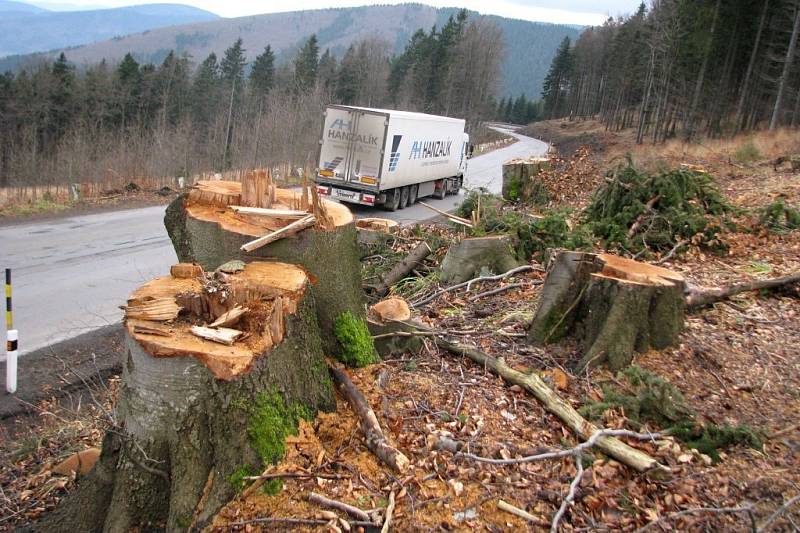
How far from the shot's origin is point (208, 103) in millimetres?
72438

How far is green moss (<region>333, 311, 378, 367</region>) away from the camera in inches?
183

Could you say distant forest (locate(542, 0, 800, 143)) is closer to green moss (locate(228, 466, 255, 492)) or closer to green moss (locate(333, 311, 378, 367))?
green moss (locate(333, 311, 378, 367))

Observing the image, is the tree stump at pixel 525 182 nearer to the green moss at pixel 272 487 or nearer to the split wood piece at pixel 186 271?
the split wood piece at pixel 186 271

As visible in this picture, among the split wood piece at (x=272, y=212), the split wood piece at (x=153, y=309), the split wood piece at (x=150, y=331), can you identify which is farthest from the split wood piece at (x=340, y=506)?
the split wood piece at (x=272, y=212)

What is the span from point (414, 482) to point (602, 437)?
139cm

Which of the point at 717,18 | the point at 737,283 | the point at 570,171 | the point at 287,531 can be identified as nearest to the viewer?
the point at 287,531

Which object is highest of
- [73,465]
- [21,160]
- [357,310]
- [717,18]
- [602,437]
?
[717,18]

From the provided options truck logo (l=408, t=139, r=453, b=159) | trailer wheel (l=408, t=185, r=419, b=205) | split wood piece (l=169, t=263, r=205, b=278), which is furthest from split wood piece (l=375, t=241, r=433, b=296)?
trailer wheel (l=408, t=185, r=419, b=205)

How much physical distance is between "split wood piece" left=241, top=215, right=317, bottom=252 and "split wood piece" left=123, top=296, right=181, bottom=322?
2.85 ft

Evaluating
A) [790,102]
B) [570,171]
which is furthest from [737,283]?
[790,102]

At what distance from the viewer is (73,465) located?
4.33 m

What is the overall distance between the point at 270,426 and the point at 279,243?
1.53m

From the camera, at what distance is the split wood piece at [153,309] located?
3.42 metres

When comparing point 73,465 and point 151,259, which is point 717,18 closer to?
point 151,259
